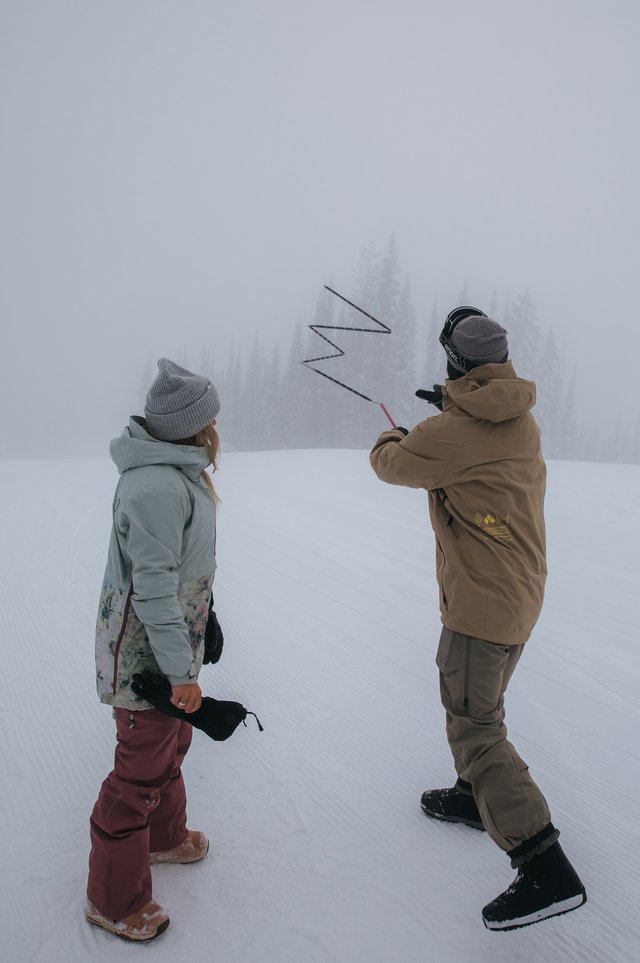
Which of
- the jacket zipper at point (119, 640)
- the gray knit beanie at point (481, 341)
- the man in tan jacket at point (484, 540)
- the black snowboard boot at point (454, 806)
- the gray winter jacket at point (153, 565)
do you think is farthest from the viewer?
the black snowboard boot at point (454, 806)

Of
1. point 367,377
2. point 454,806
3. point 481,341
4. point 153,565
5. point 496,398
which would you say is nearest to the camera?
point 153,565

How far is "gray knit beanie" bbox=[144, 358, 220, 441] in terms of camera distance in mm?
2223

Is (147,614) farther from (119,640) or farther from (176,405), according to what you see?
(176,405)

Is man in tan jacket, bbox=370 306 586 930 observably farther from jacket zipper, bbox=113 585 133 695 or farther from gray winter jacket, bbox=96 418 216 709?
jacket zipper, bbox=113 585 133 695

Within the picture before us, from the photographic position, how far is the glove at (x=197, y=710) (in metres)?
2.14

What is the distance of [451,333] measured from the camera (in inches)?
100.0

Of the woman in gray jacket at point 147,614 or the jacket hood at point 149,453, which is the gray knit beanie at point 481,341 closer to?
the woman in gray jacket at point 147,614

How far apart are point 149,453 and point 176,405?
0.71ft

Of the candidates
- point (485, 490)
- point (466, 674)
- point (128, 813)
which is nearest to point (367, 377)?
point (485, 490)

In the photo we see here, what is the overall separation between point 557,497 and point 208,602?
10209 mm

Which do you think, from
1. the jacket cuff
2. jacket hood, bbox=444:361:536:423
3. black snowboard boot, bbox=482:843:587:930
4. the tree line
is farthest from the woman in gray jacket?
the tree line

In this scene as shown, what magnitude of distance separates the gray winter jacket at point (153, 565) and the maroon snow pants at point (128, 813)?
0.40 feet

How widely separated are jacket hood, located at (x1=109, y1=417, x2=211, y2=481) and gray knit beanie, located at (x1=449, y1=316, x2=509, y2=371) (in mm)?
1171

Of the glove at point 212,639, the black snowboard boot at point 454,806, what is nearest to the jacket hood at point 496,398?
the glove at point 212,639
